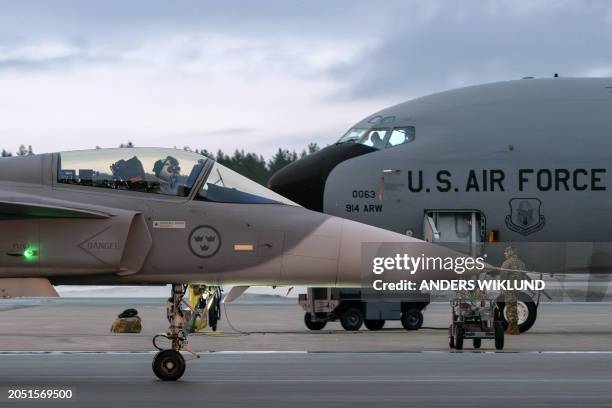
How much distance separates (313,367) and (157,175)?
453 centimetres

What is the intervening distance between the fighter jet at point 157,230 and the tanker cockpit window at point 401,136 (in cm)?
1293

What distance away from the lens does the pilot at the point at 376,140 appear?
29.2 metres

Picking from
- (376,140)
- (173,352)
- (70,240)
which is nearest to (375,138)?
(376,140)

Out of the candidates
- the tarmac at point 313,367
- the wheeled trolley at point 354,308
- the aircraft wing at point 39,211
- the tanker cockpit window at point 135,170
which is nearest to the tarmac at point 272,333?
the tarmac at point 313,367

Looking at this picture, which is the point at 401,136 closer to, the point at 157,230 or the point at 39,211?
the point at 157,230

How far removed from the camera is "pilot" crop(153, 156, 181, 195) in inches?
639

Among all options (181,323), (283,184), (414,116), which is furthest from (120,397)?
(414,116)

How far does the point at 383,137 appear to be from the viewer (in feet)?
96.4

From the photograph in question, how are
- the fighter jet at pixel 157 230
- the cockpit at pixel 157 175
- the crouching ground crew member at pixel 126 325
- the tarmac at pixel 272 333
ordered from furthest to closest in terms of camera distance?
the crouching ground crew member at pixel 126 325 < the tarmac at pixel 272 333 < the cockpit at pixel 157 175 < the fighter jet at pixel 157 230

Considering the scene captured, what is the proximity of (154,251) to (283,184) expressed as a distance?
12876 mm

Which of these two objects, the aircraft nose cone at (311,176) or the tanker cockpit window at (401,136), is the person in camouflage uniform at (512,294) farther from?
the aircraft nose cone at (311,176)

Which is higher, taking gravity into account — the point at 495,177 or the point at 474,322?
the point at 495,177

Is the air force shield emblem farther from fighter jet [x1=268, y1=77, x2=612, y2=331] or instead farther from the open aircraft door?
the open aircraft door

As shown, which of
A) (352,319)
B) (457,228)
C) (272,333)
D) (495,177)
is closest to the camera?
(272,333)
